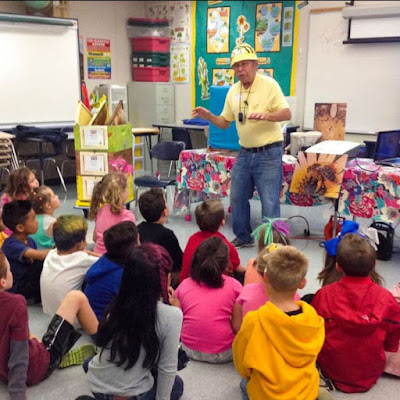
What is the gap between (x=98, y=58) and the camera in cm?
739

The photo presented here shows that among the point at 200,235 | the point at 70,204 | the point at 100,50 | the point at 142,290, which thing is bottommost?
the point at 70,204

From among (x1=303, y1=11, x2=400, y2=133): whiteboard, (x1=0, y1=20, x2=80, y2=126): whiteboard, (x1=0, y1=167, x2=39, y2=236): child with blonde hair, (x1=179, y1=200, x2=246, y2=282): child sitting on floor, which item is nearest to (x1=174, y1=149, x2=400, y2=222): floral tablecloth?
(x1=179, y1=200, x2=246, y2=282): child sitting on floor

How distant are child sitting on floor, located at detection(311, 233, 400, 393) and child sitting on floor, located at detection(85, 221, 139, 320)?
0.87m

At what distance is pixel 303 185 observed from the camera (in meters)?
3.72

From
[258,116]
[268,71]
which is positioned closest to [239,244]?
[258,116]

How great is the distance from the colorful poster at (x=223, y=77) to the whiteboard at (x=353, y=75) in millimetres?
1264

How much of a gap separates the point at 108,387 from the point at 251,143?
2361mm

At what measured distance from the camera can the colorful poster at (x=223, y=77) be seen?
731 cm

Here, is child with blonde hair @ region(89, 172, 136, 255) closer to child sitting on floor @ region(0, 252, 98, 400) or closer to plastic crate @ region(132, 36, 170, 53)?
child sitting on floor @ region(0, 252, 98, 400)

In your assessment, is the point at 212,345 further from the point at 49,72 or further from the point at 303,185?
the point at 49,72

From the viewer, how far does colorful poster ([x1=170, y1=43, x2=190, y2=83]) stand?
25.4ft

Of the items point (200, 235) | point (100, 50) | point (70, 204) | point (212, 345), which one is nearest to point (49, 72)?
point (100, 50)

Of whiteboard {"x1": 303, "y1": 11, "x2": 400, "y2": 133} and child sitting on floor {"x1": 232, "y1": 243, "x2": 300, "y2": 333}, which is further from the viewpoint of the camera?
whiteboard {"x1": 303, "y1": 11, "x2": 400, "y2": 133}

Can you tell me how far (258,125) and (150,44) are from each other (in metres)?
4.44
